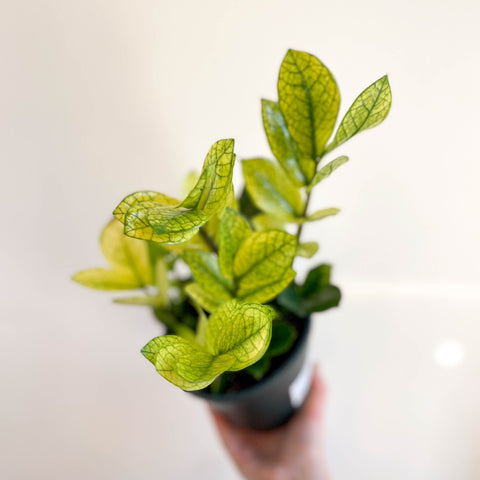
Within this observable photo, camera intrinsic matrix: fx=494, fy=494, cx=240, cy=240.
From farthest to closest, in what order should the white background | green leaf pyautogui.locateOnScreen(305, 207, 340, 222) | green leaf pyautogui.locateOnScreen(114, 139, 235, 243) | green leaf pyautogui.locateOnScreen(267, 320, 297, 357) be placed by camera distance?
the white background, green leaf pyautogui.locateOnScreen(267, 320, 297, 357), green leaf pyautogui.locateOnScreen(305, 207, 340, 222), green leaf pyautogui.locateOnScreen(114, 139, 235, 243)

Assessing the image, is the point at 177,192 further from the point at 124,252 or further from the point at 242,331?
the point at 242,331

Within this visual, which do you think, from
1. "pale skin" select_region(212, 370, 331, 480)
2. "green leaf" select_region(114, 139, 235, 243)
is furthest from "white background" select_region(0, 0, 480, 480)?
"green leaf" select_region(114, 139, 235, 243)

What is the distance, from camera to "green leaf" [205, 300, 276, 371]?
32 cm

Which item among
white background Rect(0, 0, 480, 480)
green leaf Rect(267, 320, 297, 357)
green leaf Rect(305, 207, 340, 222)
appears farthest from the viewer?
white background Rect(0, 0, 480, 480)

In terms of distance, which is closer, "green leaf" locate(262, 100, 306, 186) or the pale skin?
"green leaf" locate(262, 100, 306, 186)

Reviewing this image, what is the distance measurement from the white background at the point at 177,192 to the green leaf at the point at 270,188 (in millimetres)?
225

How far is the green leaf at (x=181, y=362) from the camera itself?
321 mm

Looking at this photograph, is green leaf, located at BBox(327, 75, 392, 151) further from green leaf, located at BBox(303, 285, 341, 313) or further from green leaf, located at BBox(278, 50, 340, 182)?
green leaf, located at BBox(303, 285, 341, 313)

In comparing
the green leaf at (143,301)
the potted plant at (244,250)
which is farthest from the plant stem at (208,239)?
the green leaf at (143,301)

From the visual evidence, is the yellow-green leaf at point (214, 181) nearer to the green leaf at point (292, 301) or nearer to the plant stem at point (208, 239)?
the plant stem at point (208, 239)

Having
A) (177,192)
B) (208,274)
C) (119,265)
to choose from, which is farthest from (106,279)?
(177,192)

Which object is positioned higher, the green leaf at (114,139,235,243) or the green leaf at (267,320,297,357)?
the green leaf at (114,139,235,243)

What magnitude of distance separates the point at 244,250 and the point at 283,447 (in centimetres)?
46

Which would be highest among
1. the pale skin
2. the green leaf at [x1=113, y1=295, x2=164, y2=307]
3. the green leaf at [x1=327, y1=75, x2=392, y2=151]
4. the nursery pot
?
the green leaf at [x1=327, y1=75, x2=392, y2=151]
